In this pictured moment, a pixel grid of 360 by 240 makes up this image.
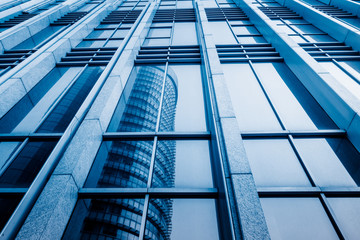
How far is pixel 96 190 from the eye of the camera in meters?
4.76

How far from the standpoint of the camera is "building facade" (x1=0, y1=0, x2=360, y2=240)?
13.8 ft

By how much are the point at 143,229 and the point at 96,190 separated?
159cm

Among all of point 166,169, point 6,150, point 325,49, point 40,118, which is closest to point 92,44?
point 40,118

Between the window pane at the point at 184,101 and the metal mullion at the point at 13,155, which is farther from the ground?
the window pane at the point at 184,101

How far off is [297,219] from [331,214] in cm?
73

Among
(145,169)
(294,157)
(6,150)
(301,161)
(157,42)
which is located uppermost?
(157,42)

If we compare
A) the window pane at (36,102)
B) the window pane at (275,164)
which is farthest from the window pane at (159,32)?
the window pane at (275,164)

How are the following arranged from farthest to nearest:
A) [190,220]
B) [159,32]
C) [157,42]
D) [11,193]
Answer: [159,32]
[157,42]
[11,193]
[190,220]

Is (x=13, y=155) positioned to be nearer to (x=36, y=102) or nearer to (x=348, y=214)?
(x=36, y=102)

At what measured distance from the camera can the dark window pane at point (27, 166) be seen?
4969mm

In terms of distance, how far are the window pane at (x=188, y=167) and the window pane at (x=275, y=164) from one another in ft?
4.09

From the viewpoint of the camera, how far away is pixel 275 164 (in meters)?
5.24

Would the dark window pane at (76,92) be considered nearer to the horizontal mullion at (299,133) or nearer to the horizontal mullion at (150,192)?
the horizontal mullion at (150,192)

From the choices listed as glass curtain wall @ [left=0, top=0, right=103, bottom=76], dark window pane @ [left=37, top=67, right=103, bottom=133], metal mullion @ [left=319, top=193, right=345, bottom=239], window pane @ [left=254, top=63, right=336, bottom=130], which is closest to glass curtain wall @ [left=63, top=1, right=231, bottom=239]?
dark window pane @ [left=37, top=67, right=103, bottom=133]
